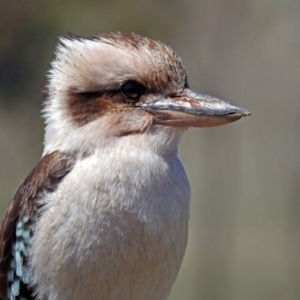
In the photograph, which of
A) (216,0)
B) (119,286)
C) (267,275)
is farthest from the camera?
(267,275)

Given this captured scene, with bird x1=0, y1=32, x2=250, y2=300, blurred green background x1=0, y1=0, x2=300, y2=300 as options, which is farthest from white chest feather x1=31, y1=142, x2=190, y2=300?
blurred green background x1=0, y1=0, x2=300, y2=300

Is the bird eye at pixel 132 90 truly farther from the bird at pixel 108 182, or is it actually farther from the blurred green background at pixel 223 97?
A: the blurred green background at pixel 223 97

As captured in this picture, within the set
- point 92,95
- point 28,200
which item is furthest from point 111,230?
point 92,95

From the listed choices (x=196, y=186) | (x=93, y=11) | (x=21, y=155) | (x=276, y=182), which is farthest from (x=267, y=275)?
(x=93, y=11)

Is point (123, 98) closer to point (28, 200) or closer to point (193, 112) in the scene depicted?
point (193, 112)

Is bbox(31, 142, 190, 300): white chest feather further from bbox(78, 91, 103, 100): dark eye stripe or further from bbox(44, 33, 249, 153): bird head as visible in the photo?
bbox(78, 91, 103, 100): dark eye stripe

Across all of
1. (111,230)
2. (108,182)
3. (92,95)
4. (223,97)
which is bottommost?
(111,230)

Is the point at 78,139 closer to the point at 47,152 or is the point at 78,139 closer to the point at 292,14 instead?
the point at 47,152
